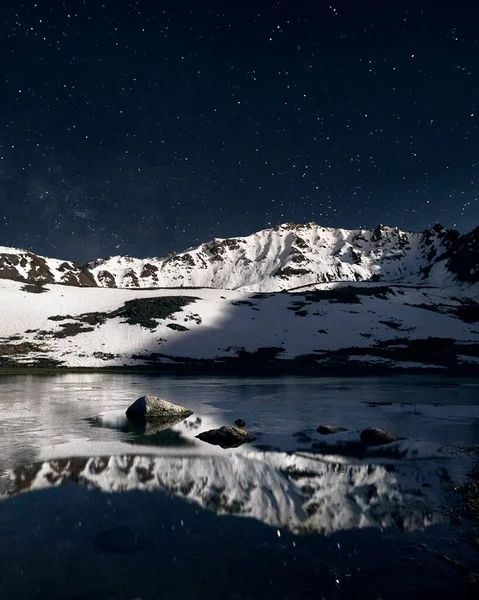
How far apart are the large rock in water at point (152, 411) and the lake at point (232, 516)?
320cm

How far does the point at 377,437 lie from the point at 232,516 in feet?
32.8

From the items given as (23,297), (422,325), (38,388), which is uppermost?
(23,297)

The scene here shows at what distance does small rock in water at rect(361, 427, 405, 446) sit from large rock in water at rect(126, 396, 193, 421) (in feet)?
34.1

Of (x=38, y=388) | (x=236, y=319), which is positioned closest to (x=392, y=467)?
(x=38, y=388)

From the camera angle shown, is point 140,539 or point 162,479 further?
point 162,479

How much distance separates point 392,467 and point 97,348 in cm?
7174

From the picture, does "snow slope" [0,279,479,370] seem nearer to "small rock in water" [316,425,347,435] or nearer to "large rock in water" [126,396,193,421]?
"large rock in water" [126,396,193,421]

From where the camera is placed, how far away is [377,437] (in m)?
17.7

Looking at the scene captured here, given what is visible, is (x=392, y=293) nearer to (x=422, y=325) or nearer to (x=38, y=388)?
(x=422, y=325)

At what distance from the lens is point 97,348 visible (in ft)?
258

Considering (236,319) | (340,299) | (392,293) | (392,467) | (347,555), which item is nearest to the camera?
(347,555)

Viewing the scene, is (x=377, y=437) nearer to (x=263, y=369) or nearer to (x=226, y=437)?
(x=226, y=437)

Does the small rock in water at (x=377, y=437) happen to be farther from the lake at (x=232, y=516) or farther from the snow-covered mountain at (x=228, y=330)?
the snow-covered mountain at (x=228, y=330)

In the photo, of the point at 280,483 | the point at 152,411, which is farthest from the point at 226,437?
the point at 152,411
